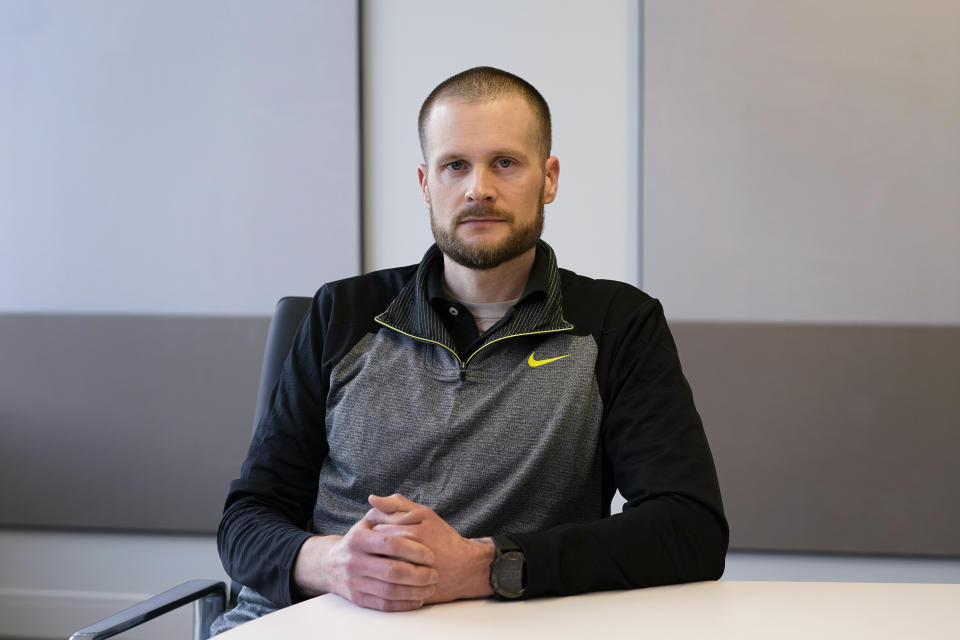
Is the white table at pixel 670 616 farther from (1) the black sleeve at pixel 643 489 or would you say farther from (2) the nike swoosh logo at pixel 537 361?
(2) the nike swoosh logo at pixel 537 361

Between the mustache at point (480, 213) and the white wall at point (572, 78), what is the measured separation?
3.55 ft

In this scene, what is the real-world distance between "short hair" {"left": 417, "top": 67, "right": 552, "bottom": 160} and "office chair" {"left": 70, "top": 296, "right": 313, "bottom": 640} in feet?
1.37

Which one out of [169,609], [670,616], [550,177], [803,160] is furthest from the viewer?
Answer: [803,160]

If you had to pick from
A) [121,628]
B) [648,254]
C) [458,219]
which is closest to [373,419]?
[458,219]

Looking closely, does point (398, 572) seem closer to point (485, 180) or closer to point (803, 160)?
point (485, 180)

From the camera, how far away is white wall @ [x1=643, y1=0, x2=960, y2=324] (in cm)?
243

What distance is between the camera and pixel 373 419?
4.80 feet

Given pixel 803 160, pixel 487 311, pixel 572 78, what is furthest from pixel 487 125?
pixel 803 160

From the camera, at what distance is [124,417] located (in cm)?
279

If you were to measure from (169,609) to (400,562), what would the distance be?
18.9 inches

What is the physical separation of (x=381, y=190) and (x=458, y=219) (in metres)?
1.20

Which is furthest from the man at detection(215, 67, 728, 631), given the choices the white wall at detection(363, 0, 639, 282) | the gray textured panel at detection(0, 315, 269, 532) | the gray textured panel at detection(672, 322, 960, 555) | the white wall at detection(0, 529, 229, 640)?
the white wall at detection(0, 529, 229, 640)

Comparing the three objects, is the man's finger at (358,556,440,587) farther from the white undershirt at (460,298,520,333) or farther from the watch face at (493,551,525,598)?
the white undershirt at (460,298,520,333)

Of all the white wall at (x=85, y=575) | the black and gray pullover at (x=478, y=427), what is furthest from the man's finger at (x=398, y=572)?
the white wall at (x=85, y=575)
